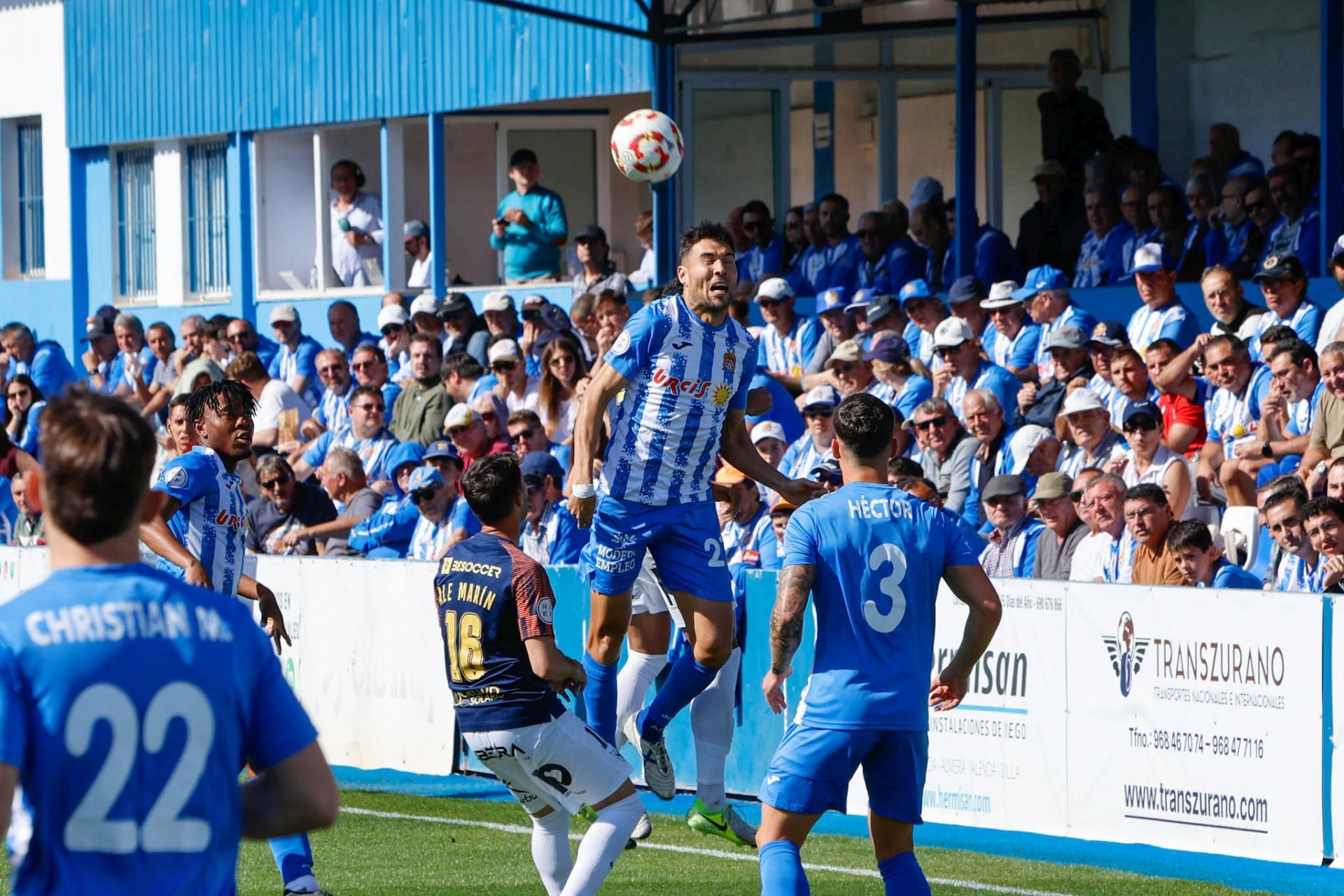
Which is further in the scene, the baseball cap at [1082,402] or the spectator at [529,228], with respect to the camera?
the spectator at [529,228]

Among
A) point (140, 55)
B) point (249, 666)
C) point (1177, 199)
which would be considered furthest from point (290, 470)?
point (140, 55)

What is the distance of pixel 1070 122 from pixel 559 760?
1142 cm

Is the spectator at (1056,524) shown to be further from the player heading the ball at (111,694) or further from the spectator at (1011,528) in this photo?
the player heading the ball at (111,694)

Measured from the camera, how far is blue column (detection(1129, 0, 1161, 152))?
1886 cm

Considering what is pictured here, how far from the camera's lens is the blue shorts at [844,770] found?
634 centimetres

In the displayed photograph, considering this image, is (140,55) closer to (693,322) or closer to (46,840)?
(693,322)

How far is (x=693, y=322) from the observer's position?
8266 mm

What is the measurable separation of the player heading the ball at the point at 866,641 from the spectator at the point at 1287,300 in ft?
20.7

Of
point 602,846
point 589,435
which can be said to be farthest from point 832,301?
point 602,846

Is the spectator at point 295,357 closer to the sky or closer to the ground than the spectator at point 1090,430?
closer to the sky

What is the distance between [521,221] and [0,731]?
1677 centimetres

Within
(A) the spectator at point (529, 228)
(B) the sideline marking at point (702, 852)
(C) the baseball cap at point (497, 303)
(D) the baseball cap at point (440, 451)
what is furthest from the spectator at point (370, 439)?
(A) the spectator at point (529, 228)

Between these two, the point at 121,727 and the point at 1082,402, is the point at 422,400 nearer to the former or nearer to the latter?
the point at 1082,402

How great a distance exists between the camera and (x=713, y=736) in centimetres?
911
